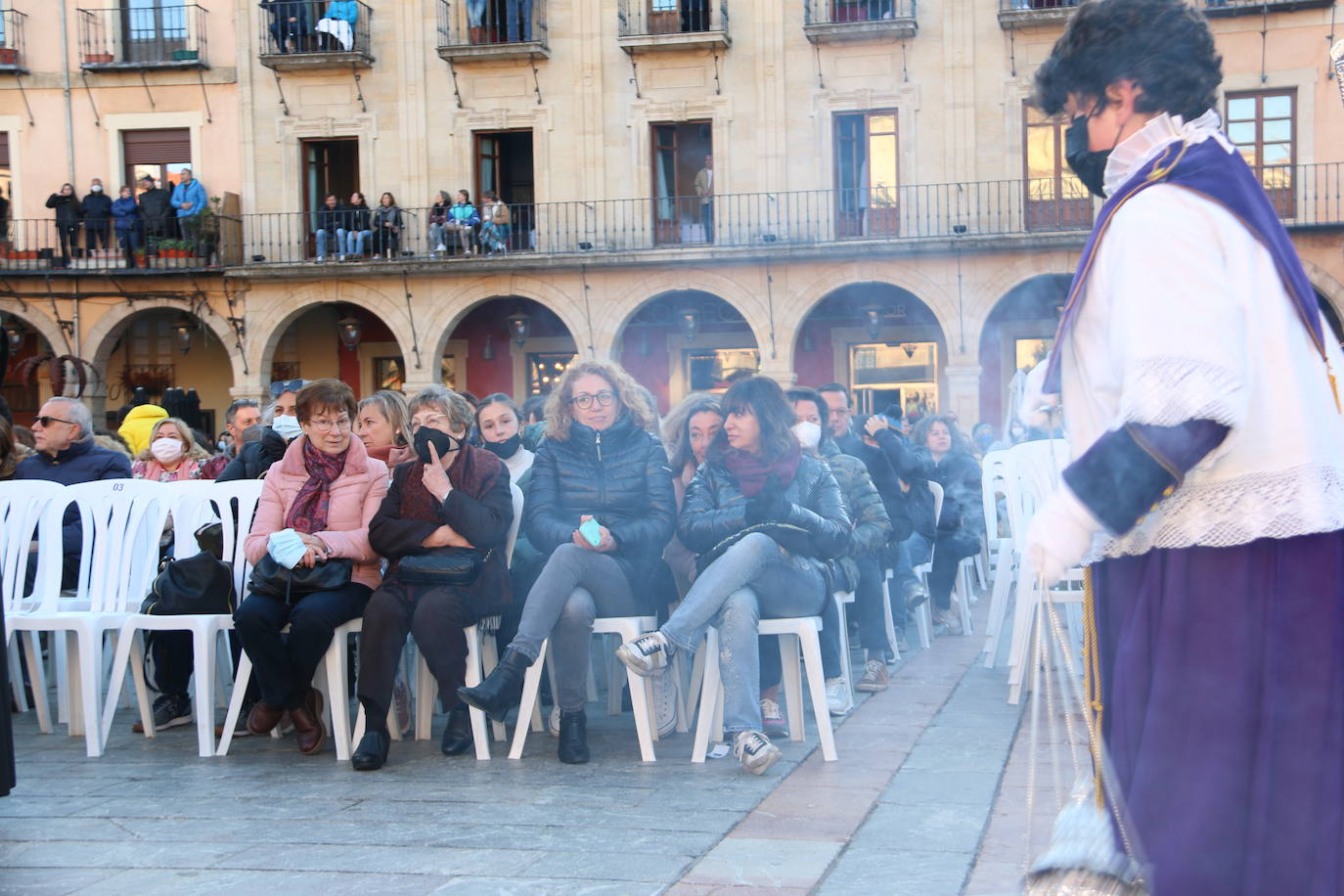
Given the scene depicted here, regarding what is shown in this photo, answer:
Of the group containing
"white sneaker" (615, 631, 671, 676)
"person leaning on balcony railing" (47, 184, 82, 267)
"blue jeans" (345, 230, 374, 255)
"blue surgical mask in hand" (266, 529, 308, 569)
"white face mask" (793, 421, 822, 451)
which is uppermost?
"person leaning on balcony railing" (47, 184, 82, 267)

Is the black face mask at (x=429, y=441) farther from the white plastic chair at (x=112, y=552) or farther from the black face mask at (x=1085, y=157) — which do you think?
the black face mask at (x=1085, y=157)

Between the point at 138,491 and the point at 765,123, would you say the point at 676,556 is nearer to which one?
the point at 138,491

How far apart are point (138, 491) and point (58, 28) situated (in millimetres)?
19340

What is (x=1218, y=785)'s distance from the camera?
6.55 feet

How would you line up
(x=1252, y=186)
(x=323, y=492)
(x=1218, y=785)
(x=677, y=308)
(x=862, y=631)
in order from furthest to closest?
1. (x=677, y=308)
2. (x=862, y=631)
3. (x=323, y=492)
4. (x=1252, y=186)
5. (x=1218, y=785)

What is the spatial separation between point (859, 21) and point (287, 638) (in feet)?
55.4

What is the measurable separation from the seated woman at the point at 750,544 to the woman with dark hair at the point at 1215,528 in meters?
2.81

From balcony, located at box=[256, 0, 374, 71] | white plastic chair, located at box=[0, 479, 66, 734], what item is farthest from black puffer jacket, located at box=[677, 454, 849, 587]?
balcony, located at box=[256, 0, 374, 71]

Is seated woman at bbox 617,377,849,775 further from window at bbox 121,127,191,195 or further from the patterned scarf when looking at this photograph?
window at bbox 121,127,191,195

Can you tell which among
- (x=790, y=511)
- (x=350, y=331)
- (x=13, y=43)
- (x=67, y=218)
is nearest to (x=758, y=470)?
(x=790, y=511)

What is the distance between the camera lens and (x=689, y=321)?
71.4 ft

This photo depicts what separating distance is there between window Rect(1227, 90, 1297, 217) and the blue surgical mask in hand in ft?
56.1

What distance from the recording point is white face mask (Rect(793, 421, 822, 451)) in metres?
6.24

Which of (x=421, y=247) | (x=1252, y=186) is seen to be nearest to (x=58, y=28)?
(x=421, y=247)
